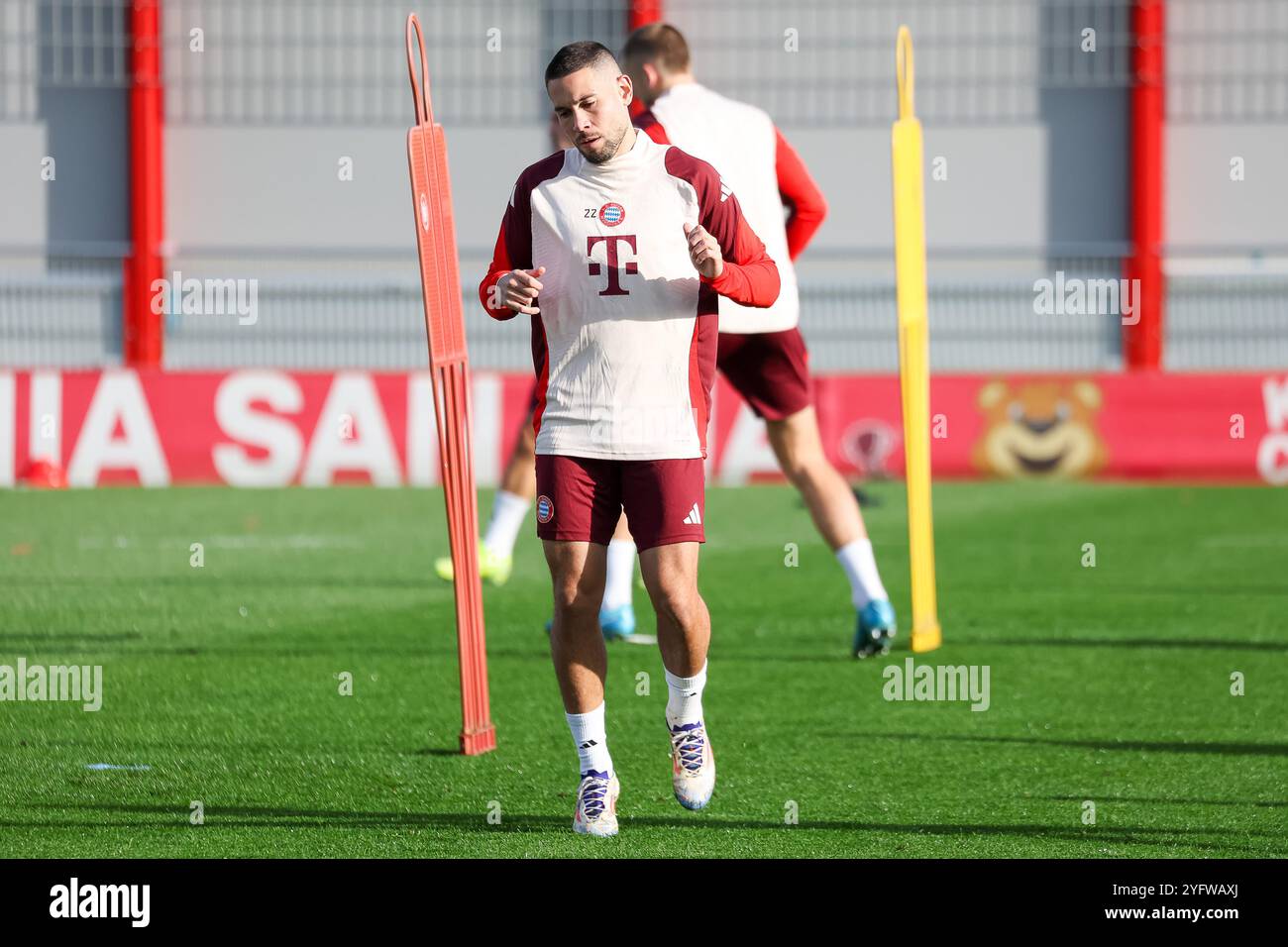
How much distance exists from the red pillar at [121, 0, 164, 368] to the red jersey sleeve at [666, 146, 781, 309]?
16578 mm

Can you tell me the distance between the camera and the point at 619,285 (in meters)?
5.15

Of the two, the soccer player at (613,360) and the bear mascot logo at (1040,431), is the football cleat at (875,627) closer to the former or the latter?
the soccer player at (613,360)

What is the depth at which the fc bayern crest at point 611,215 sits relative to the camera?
16.8 feet

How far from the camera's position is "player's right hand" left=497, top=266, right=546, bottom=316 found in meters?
5.00

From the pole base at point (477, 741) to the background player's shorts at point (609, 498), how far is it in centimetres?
112

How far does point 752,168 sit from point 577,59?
2.96 metres

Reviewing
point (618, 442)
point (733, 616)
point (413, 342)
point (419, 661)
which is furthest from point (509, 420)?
point (618, 442)

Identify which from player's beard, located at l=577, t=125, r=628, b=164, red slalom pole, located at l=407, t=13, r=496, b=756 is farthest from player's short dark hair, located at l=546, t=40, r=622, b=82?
red slalom pole, located at l=407, t=13, r=496, b=756

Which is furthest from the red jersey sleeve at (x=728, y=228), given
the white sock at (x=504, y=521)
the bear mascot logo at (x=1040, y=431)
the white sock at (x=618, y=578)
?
the bear mascot logo at (x=1040, y=431)

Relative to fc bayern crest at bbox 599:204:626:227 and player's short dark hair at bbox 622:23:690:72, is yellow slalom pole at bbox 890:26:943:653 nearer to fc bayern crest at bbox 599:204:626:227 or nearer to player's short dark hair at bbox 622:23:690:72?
player's short dark hair at bbox 622:23:690:72

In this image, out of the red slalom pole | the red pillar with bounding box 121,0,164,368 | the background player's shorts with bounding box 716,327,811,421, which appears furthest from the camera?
the red pillar with bounding box 121,0,164,368

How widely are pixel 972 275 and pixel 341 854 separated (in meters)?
17.7

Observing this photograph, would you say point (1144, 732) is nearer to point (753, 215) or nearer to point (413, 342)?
point (753, 215)

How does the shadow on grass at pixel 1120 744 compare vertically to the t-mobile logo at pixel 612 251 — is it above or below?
below
